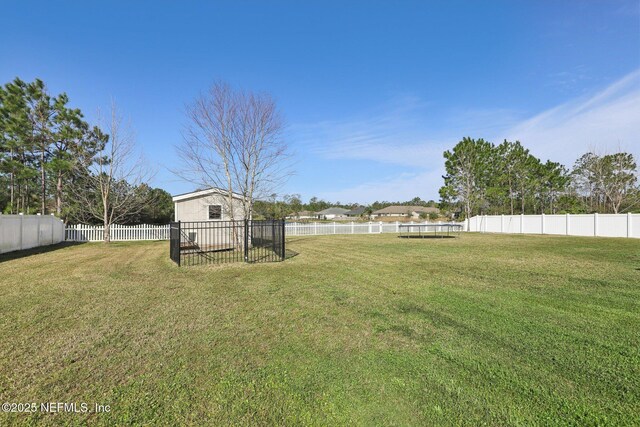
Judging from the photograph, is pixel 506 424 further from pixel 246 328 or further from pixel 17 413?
pixel 17 413

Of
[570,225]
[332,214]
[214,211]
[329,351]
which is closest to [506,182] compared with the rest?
[570,225]

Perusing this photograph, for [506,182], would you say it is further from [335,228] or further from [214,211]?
[214,211]

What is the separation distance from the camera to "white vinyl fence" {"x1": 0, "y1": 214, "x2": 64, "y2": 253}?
11.0m

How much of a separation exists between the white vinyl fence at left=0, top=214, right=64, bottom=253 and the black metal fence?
6079mm

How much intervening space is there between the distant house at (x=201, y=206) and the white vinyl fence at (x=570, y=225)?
73.1 ft

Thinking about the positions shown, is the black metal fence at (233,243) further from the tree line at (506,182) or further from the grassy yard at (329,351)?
the tree line at (506,182)

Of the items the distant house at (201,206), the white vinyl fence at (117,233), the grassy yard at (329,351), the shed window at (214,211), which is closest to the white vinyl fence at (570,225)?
the grassy yard at (329,351)

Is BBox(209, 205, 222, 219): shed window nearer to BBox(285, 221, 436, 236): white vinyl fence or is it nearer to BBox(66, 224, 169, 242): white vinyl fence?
BBox(66, 224, 169, 242): white vinyl fence

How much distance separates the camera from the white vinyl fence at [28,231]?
1102cm

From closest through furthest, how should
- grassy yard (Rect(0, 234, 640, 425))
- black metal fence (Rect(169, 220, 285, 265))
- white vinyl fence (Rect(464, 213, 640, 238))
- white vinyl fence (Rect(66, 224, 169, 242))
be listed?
grassy yard (Rect(0, 234, 640, 425)) < black metal fence (Rect(169, 220, 285, 265)) < white vinyl fence (Rect(66, 224, 169, 242)) < white vinyl fence (Rect(464, 213, 640, 238))

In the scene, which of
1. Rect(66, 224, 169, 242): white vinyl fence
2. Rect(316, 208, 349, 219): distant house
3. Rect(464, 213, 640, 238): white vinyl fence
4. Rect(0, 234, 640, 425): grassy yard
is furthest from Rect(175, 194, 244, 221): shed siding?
Rect(316, 208, 349, 219): distant house

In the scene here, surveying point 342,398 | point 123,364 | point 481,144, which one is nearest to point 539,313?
point 342,398

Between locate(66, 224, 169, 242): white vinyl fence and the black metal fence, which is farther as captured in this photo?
locate(66, 224, 169, 242): white vinyl fence

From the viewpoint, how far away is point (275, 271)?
7.84 m
